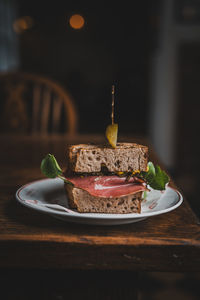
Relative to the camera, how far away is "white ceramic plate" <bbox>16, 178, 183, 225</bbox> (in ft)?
2.14

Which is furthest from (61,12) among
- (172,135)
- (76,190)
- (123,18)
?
(76,190)

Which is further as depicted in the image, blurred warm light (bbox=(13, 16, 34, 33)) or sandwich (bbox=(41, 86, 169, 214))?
blurred warm light (bbox=(13, 16, 34, 33))

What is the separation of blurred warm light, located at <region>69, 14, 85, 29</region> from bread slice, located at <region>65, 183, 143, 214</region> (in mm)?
4388

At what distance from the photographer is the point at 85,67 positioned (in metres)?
5.27

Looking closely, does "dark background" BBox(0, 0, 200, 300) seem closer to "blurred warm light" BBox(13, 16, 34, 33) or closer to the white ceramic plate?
"blurred warm light" BBox(13, 16, 34, 33)

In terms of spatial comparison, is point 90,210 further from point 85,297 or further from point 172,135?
point 172,135

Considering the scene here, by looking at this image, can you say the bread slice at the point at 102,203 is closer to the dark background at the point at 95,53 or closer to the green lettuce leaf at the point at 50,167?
the green lettuce leaf at the point at 50,167

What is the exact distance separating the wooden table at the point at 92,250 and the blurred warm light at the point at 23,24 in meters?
4.99

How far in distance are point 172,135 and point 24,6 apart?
3260mm

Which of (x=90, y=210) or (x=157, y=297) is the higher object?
(x=90, y=210)

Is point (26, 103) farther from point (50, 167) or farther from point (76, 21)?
point (76, 21)

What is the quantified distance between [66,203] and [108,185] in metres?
0.13

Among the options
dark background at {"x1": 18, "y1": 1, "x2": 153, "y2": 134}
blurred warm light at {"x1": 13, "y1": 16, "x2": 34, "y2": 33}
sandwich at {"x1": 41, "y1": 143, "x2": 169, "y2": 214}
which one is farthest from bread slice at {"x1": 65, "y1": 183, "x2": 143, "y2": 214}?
blurred warm light at {"x1": 13, "y1": 16, "x2": 34, "y2": 33}

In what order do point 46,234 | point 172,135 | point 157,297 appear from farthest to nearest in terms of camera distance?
point 172,135
point 157,297
point 46,234
